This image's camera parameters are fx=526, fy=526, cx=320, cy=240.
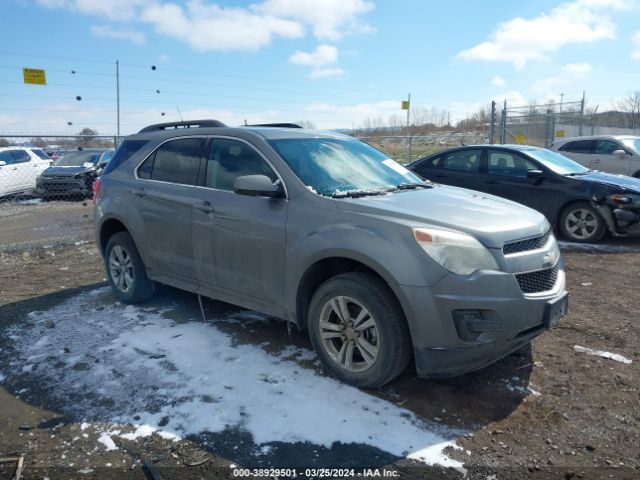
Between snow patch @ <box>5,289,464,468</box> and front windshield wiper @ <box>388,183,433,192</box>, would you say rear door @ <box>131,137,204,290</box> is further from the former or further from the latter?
front windshield wiper @ <box>388,183,433,192</box>

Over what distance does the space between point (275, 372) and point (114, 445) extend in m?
1.20

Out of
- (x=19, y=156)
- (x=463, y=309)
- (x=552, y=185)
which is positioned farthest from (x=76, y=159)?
(x=463, y=309)

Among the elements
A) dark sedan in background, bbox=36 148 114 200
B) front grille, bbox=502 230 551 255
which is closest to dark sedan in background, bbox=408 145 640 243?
front grille, bbox=502 230 551 255

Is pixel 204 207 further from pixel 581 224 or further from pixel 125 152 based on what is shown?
pixel 581 224

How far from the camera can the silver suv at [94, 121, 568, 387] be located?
3189 millimetres

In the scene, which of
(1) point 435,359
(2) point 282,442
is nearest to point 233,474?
(2) point 282,442

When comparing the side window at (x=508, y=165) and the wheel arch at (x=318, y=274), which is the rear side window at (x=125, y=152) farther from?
the side window at (x=508, y=165)

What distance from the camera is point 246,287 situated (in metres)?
4.19

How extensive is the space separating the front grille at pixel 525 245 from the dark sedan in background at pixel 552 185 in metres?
5.02

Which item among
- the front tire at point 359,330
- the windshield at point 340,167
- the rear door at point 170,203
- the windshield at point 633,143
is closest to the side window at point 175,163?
the rear door at point 170,203

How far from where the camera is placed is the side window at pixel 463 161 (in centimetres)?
923

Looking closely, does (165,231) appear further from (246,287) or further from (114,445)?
(114,445)

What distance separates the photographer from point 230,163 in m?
4.46

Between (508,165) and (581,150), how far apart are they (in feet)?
18.5
